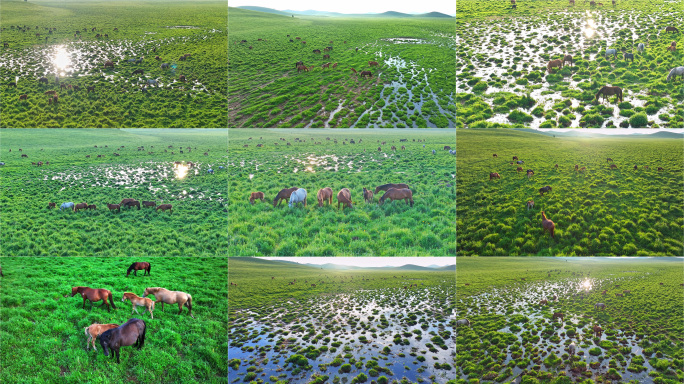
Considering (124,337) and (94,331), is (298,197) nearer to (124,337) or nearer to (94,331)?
(124,337)

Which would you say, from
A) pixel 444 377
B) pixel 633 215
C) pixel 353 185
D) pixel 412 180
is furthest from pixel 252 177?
pixel 633 215

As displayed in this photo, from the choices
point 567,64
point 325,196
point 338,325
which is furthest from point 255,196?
point 567,64

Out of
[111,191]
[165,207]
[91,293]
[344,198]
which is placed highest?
[111,191]

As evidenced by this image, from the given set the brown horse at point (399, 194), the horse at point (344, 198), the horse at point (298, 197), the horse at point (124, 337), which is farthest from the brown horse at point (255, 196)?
the horse at point (124, 337)

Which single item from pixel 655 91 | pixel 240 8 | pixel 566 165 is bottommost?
pixel 566 165

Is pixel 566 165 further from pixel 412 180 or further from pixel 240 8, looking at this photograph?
pixel 240 8

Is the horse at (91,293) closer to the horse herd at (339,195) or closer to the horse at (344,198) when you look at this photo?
the horse herd at (339,195)
